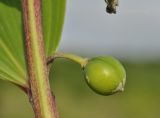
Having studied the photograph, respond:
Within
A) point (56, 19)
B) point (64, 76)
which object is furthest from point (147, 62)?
point (56, 19)

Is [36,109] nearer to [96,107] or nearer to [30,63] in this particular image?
[30,63]

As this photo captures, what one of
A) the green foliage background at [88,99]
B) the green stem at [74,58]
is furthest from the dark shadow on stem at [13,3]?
the green foliage background at [88,99]

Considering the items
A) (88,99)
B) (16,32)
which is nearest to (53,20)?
(16,32)

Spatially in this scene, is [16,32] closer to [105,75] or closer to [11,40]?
[11,40]

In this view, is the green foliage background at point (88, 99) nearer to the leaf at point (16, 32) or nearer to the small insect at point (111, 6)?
the leaf at point (16, 32)

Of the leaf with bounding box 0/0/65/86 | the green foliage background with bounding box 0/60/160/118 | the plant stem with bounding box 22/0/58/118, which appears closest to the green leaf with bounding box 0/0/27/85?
the leaf with bounding box 0/0/65/86

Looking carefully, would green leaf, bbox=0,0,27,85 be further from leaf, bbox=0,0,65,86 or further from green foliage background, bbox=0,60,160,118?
green foliage background, bbox=0,60,160,118
